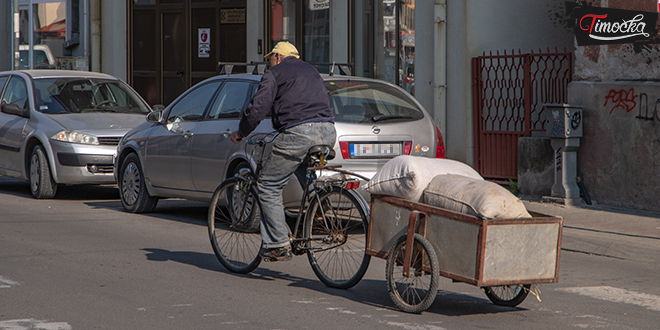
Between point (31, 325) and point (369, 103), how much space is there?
4267mm

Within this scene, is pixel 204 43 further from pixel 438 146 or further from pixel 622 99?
pixel 438 146

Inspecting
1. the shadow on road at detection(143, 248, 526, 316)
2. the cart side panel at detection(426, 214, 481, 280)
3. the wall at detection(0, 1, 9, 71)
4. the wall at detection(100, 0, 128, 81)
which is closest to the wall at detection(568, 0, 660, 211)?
the shadow on road at detection(143, 248, 526, 316)

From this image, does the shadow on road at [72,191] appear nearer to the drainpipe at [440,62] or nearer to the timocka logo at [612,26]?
the drainpipe at [440,62]

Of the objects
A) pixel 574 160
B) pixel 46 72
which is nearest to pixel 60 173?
pixel 46 72

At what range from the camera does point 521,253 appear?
16.1 ft

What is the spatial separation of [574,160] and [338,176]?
5.43 metres

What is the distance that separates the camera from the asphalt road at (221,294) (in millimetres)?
4996

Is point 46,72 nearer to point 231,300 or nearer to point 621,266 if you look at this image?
point 231,300

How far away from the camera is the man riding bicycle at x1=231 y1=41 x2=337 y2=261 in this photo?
588 centimetres

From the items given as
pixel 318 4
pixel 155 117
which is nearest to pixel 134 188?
pixel 155 117

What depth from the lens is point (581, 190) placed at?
34.2ft

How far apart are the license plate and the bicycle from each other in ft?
5.52

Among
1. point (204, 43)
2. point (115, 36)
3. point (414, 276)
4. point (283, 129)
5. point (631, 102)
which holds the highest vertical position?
point (115, 36)

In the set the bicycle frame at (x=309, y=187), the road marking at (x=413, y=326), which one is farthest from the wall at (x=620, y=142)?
the road marking at (x=413, y=326)
